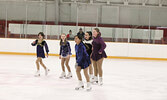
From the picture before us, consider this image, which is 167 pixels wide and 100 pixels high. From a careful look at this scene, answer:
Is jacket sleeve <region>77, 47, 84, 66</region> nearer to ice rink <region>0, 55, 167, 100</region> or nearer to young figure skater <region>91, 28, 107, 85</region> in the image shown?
ice rink <region>0, 55, 167, 100</region>

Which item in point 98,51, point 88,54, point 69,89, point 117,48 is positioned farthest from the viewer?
point 117,48

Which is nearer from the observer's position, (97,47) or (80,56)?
(80,56)

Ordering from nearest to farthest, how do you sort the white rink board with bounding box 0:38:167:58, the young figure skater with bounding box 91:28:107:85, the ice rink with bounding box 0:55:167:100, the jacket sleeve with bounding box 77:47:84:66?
the ice rink with bounding box 0:55:167:100
the jacket sleeve with bounding box 77:47:84:66
the young figure skater with bounding box 91:28:107:85
the white rink board with bounding box 0:38:167:58

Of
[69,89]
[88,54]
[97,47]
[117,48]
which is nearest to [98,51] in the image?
[97,47]

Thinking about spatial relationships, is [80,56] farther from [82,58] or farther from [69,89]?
[69,89]

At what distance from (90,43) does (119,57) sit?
757 cm

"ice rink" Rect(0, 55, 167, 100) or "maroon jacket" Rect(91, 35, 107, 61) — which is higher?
"maroon jacket" Rect(91, 35, 107, 61)

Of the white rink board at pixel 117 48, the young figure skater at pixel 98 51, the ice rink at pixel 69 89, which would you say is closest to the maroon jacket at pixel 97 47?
the young figure skater at pixel 98 51

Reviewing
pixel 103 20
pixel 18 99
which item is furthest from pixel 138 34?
pixel 18 99

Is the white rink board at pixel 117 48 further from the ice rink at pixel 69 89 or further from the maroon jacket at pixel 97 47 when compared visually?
the maroon jacket at pixel 97 47

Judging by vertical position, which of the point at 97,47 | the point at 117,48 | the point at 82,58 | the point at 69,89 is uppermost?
the point at 97,47

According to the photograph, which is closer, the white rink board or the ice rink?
the ice rink

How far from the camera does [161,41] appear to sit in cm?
1308

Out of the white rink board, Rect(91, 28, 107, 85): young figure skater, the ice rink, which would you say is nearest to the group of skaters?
Rect(91, 28, 107, 85): young figure skater
